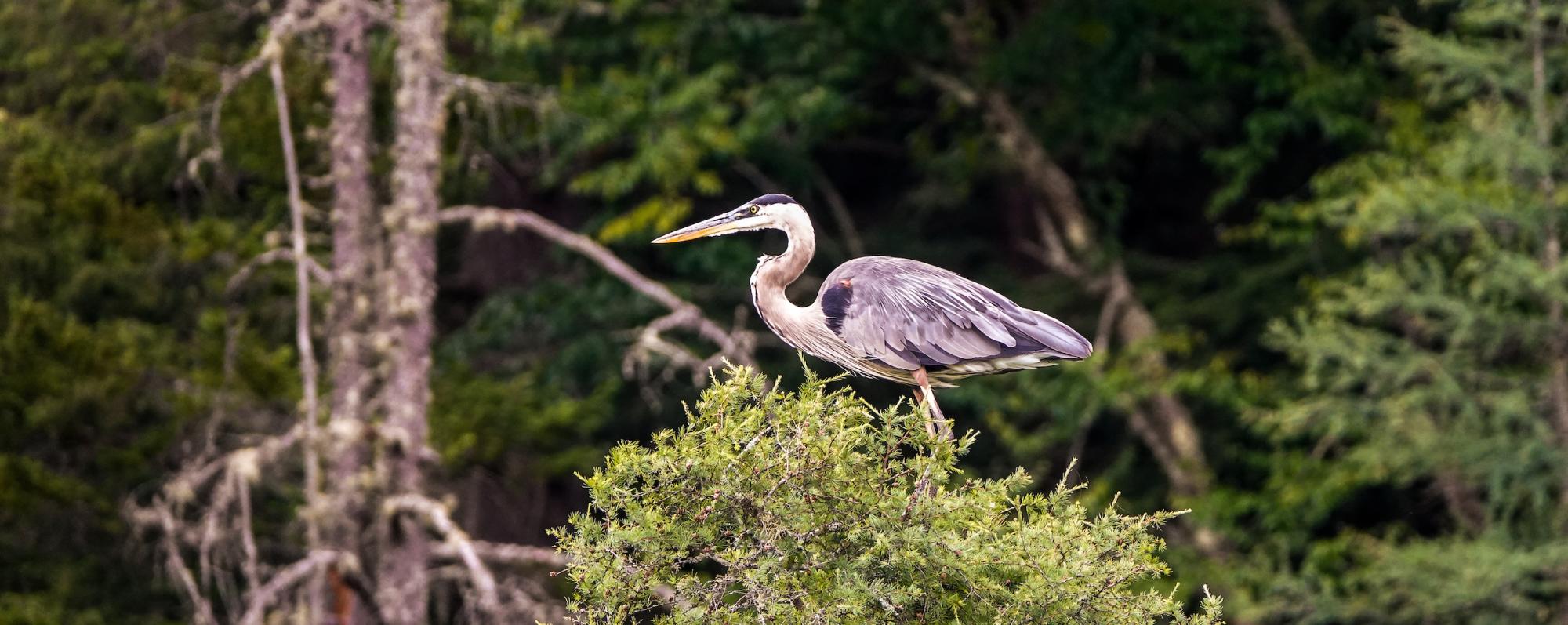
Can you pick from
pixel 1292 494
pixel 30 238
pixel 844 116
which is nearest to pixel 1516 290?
pixel 1292 494

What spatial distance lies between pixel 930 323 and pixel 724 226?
69 centimetres

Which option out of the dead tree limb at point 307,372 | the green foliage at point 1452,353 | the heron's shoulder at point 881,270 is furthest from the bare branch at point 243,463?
the green foliage at point 1452,353

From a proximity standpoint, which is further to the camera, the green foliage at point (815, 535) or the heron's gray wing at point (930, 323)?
the heron's gray wing at point (930, 323)

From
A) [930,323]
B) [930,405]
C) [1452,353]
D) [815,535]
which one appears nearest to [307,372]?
[930,323]

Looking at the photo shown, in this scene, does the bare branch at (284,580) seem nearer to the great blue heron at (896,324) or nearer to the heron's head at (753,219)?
the heron's head at (753,219)

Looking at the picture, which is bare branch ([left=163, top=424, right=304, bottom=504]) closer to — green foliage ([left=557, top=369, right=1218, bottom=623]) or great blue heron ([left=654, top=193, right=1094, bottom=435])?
great blue heron ([left=654, top=193, right=1094, bottom=435])

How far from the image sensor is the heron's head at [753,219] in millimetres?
5500

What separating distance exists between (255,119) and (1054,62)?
5676 millimetres

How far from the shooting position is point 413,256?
34.2ft

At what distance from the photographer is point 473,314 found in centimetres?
1570

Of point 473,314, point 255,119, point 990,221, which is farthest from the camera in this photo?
point 990,221

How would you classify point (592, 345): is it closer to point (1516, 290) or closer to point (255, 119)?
point (255, 119)

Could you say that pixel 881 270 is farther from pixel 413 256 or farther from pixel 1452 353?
pixel 1452 353

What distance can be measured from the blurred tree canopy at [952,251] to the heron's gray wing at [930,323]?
17.1 feet
